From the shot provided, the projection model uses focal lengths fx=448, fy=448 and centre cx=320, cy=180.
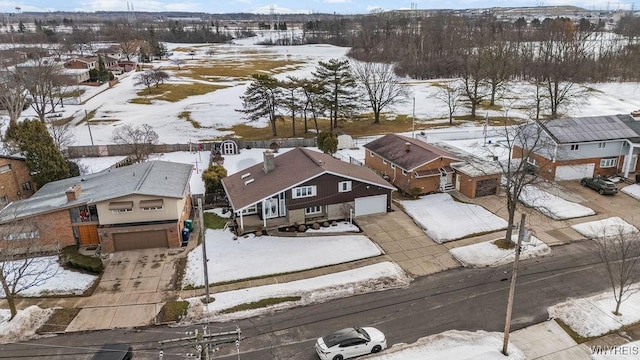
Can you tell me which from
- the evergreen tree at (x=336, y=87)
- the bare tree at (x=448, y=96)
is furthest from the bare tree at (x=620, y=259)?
the bare tree at (x=448, y=96)

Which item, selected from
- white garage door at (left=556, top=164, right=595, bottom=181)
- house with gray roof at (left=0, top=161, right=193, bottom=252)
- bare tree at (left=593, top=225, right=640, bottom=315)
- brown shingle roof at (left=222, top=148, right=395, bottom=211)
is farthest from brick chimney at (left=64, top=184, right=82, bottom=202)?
white garage door at (left=556, top=164, right=595, bottom=181)

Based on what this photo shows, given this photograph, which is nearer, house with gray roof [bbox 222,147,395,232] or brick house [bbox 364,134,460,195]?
house with gray roof [bbox 222,147,395,232]

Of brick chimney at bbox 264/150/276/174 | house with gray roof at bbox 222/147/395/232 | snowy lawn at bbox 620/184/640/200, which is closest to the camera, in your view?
house with gray roof at bbox 222/147/395/232

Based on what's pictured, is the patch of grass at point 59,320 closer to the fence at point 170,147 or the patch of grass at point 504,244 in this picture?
the patch of grass at point 504,244

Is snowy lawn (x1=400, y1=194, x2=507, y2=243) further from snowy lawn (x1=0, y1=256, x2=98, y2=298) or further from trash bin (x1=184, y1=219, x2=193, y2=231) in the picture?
snowy lawn (x1=0, y1=256, x2=98, y2=298)

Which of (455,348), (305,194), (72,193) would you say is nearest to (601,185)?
(305,194)

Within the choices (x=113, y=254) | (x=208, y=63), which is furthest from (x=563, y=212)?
(x=208, y=63)

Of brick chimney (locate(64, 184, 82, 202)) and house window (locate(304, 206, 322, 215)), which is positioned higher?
brick chimney (locate(64, 184, 82, 202))
